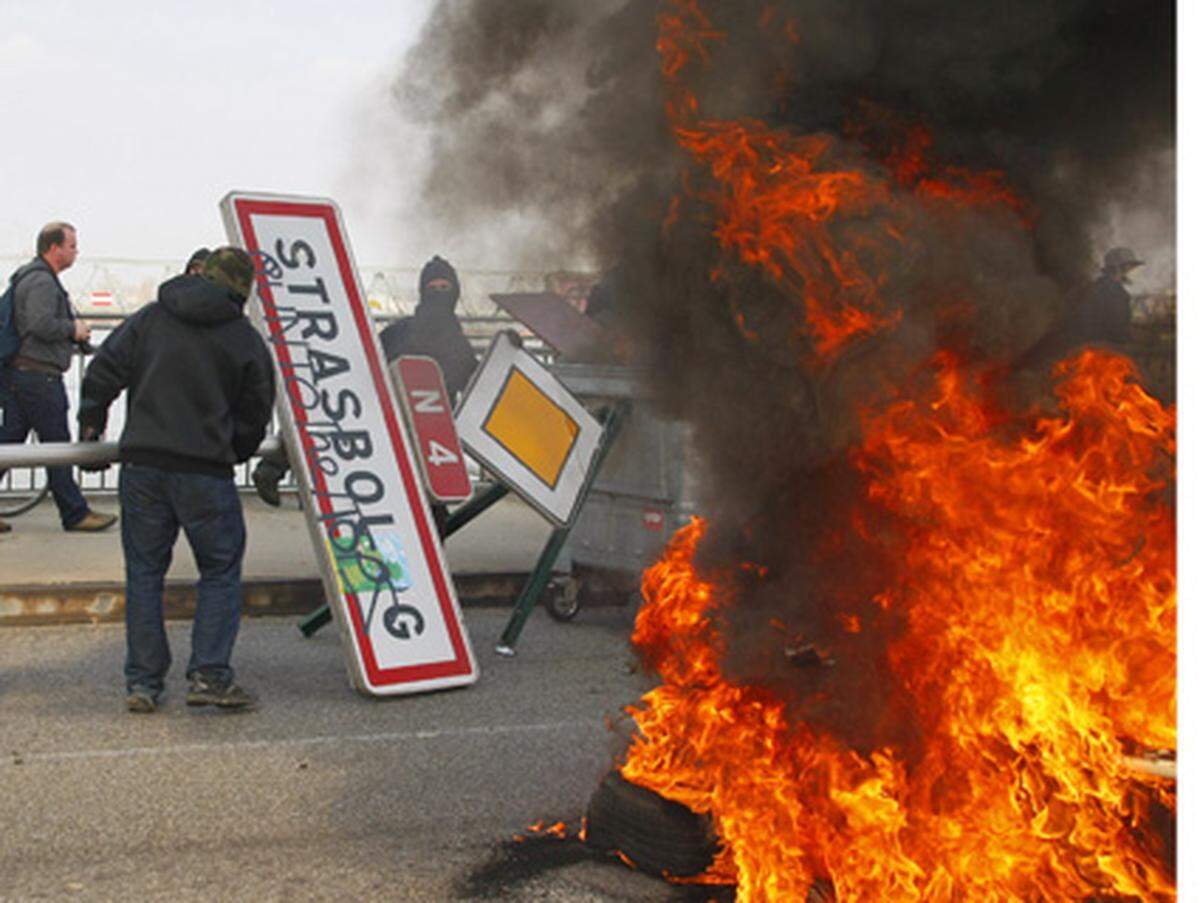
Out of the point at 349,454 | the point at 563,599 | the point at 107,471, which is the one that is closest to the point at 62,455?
the point at 349,454

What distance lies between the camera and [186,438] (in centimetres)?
645

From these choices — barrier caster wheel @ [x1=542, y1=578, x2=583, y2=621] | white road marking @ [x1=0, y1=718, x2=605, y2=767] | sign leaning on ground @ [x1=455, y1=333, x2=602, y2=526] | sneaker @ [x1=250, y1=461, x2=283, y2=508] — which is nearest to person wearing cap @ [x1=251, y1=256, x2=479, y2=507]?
sneaker @ [x1=250, y1=461, x2=283, y2=508]

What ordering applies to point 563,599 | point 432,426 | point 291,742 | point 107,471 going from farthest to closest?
point 107,471
point 563,599
point 432,426
point 291,742

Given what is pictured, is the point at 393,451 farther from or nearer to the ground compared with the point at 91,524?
farther from the ground

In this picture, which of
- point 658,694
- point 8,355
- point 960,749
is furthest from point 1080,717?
point 8,355

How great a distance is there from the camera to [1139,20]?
4.41 meters

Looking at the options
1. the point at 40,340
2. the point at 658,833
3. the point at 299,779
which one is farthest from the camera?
the point at 40,340

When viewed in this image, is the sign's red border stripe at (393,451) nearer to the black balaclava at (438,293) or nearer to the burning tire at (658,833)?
the black balaclava at (438,293)

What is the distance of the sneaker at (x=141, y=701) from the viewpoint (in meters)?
6.50

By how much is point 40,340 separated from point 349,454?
3.44 metres

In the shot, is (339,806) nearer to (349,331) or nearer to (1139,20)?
(349,331)

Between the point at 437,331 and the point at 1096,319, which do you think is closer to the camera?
the point at 1096,319

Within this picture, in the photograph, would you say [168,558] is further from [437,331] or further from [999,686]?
[999,686]

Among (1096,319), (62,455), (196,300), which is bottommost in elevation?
(62,455)
